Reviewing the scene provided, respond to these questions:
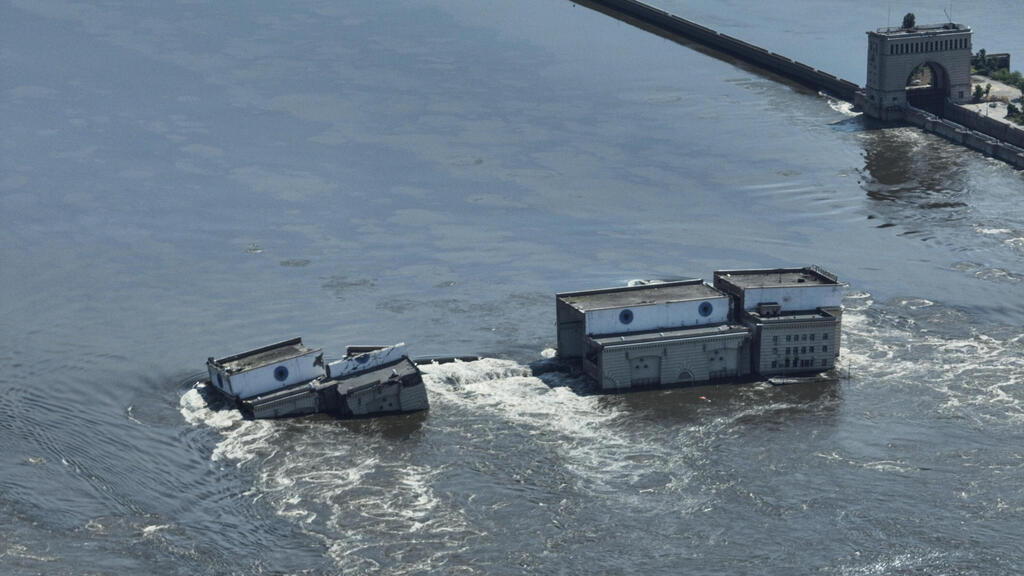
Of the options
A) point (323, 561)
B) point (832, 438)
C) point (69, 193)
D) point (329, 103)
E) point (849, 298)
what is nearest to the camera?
point (323, 561)

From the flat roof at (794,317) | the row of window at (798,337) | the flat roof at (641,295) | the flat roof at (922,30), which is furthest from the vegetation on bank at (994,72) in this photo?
the row of window at (798,337)

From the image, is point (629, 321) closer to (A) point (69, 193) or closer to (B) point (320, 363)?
(B) point (320, 363)

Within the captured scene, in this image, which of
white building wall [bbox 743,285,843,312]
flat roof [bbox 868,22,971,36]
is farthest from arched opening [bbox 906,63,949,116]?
white building wall [bbox 743,285,843,312]

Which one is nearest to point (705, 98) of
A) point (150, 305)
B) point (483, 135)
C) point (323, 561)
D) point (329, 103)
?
point (483, 135)

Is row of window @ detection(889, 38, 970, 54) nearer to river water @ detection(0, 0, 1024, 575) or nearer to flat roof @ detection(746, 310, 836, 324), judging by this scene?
river water @ detection(0, 0, 1024, 575)

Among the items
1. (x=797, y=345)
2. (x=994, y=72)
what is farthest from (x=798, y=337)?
(x=994, y=72)

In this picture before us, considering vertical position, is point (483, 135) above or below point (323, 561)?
above

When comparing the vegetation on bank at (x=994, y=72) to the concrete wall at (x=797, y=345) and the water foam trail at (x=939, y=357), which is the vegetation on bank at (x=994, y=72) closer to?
the water foam trail at (x=939, y=357)

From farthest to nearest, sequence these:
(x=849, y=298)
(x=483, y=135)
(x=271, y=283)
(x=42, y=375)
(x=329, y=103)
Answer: (x=329, y=103) < (x=483, y=135) < (x=271, y=283) < (x=849, y=298) < (x=42, y=375)

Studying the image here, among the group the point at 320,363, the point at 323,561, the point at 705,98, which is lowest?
the point at 323,561
